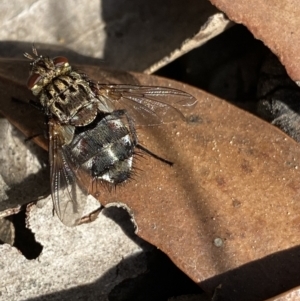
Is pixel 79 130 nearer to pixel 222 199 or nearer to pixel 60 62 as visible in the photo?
pixel 60 62

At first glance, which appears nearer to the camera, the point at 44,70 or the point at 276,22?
the point at 276,22

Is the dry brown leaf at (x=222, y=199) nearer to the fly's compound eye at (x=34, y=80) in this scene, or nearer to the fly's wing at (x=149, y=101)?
the fly's wing at (x=149, y=101)

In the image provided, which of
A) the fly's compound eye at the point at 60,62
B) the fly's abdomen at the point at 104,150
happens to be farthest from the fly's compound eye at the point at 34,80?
the fly's abdomen at the point at 104,150

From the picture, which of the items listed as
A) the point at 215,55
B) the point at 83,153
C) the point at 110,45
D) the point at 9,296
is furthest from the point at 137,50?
the point at 9,296

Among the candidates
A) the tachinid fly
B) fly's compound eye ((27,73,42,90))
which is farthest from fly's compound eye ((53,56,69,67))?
fly's compound eye ((27,73,42,90))

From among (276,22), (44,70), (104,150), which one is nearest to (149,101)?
(104,150)

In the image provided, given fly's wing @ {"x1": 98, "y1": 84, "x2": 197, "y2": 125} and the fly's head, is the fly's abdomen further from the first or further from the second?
the fly's head

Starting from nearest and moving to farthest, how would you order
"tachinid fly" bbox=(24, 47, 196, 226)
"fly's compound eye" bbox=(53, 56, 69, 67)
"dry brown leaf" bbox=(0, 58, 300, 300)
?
"dry brown leaf" bbox=(0, 58, 300, 300) < "tachinid fly" bbox=(24, 47, 196, 226) < "fly's compound eye" bbox=(53, 56, 69, 67)
